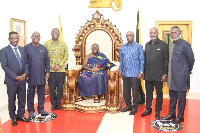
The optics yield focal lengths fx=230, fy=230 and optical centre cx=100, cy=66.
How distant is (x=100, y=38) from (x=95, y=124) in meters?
2.25

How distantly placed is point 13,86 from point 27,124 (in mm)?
769

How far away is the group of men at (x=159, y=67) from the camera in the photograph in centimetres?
409

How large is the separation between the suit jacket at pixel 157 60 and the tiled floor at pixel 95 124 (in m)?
0.91

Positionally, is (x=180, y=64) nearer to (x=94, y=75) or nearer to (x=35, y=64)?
(x=94, y=75)

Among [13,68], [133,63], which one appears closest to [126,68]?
[133,63]

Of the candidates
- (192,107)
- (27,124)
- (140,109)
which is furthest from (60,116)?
(192,107)

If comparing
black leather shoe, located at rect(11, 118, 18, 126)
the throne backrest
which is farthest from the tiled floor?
the throne backrest

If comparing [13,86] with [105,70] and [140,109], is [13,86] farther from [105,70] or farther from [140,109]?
[140,109]

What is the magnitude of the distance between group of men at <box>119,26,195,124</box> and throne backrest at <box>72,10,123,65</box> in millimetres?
742

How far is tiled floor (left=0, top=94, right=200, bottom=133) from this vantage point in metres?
3.99

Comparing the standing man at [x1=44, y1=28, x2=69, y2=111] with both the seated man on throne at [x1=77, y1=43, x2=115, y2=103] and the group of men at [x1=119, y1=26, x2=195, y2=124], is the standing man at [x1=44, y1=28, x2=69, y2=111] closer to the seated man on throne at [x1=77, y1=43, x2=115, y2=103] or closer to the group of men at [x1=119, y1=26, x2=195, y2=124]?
the seated man on throne at [x1=77, y1=43, x2=115, y2=103]

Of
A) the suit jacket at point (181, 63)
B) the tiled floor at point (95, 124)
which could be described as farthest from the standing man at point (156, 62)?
the tiled floor at point (95, 124)

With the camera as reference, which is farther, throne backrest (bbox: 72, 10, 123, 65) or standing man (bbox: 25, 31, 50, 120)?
throne backrest (bbox: 72, 10, 123, 65)

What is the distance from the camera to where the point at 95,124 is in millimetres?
4277
